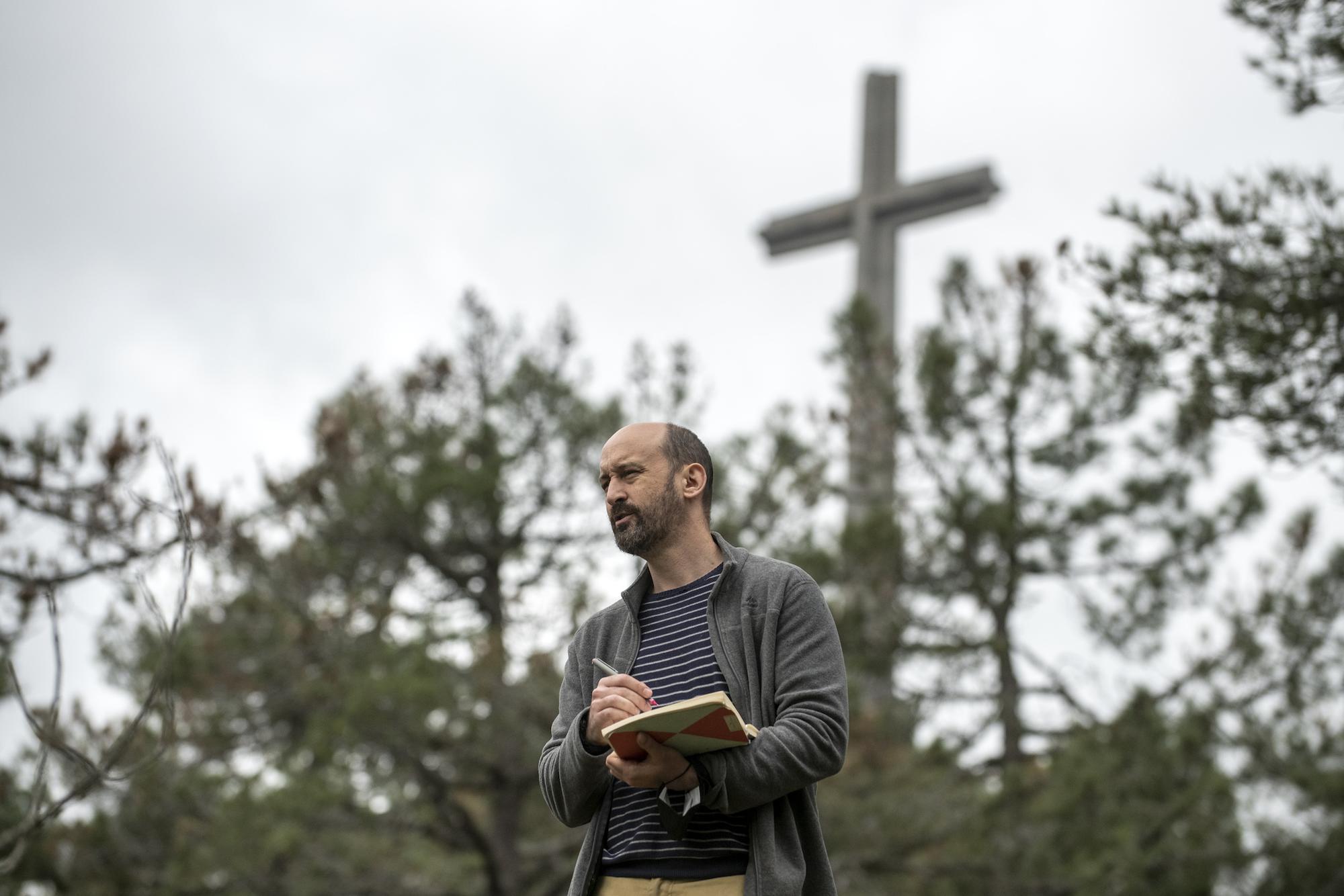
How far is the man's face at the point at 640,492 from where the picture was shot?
2.60m

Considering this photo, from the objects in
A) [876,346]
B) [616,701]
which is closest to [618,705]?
[616,701]

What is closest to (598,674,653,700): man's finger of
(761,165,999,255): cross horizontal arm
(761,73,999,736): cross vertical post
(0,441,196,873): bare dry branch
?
(0,441,196,873): bare dry branch

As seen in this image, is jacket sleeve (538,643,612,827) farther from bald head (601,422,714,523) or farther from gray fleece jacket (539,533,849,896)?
bald head (601,422,714,523)

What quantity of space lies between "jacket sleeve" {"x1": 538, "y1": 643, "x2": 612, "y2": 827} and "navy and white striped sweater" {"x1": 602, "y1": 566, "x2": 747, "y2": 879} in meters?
0.06

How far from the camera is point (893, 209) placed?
12.6 metres

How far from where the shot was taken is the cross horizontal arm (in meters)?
12.1

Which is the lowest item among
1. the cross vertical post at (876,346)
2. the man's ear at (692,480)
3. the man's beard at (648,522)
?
the man's beard at (648,522)

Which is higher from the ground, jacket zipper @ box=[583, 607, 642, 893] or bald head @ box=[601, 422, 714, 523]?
bald head @ box=[601, 422, 714, 523]

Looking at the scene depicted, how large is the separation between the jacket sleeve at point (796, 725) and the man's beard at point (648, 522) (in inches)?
10.1

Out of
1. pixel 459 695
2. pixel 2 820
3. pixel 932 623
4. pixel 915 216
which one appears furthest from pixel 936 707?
pixel 2 820

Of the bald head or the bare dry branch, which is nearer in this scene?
the bald head

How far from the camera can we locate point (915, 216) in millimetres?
12461

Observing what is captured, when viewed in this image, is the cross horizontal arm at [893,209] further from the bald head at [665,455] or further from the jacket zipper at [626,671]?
the jacket zipper at [626,671]

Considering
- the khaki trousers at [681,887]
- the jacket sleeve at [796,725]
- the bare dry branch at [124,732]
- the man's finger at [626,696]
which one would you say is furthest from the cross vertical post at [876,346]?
the man's finger at [626,696]
